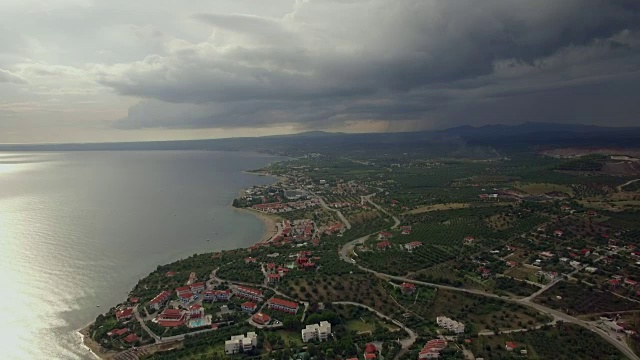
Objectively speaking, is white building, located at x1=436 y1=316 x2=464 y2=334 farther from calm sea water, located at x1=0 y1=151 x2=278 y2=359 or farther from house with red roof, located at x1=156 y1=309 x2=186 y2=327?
calm sea water, located at x1=0 y1=151 x2=278 y2=359

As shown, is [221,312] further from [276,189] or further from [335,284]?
[276,189]

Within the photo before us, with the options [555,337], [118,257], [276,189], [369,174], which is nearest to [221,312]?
[118,257]

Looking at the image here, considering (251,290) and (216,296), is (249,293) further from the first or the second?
(216,296)

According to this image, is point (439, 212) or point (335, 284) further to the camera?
point (439, 212)

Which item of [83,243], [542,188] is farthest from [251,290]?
[542,188]

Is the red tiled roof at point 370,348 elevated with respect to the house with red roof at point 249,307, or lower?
lower

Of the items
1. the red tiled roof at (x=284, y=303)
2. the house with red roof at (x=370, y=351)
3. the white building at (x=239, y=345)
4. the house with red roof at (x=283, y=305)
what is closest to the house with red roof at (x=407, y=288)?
the house with red roof at (x=283, y=305)

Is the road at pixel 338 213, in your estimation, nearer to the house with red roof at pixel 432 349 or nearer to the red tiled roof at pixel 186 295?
the red tiled roof at pixel 186 295
